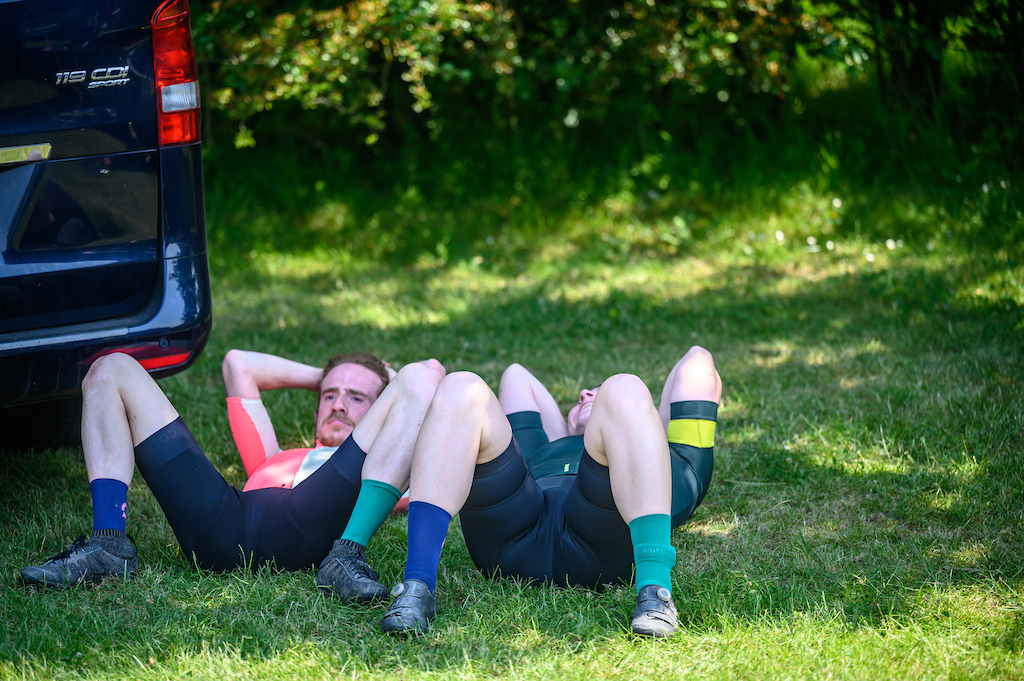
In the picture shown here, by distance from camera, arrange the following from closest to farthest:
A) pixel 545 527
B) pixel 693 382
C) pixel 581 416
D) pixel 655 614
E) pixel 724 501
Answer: pixel 655 614 < pixel 545 527 < pixel 693 382 < pixel 581 416 < pixel 724 501

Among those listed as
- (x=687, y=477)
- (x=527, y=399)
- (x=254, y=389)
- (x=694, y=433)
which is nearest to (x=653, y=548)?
(x=687, y=477)

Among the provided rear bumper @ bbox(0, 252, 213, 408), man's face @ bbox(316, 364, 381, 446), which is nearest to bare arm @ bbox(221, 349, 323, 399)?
man's face @ bbox(316, 364, 381, 446)

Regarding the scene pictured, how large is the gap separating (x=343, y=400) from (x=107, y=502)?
36.3 inches

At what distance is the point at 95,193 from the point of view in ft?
9.46

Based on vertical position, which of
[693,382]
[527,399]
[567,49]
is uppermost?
[567,49]

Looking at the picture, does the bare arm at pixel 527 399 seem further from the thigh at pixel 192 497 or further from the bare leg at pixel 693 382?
the thigh at pixel 192 497

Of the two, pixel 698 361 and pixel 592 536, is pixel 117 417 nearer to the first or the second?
pixel 592 536

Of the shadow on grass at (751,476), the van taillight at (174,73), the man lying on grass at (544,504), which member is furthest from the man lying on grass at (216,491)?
the van taillight at (174,73)

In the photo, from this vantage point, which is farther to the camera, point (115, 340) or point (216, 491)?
point (115, 340)

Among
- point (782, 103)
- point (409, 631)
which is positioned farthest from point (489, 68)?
point (409, 631)

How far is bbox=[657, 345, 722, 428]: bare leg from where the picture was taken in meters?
3.03

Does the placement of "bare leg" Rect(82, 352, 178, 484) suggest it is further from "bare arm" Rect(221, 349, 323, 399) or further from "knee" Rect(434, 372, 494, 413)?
"knee" Rect(434, 372, 494, 413)

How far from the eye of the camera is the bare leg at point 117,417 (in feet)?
9.12

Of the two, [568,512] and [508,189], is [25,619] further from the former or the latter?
[508,189]
